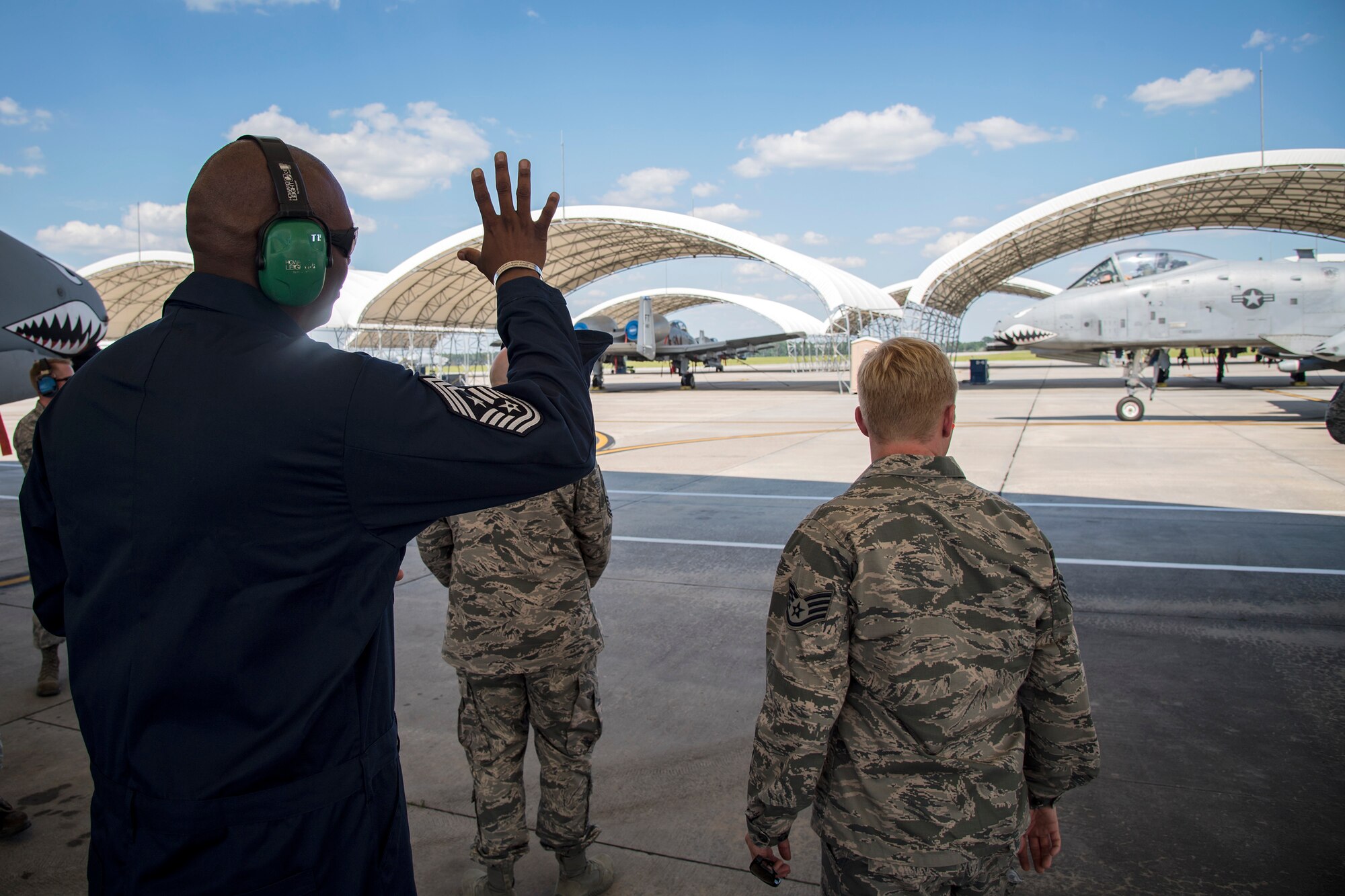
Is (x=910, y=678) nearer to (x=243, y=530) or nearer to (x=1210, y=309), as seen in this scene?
(x=243, y=530)

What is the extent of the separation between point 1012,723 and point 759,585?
4.20 meters

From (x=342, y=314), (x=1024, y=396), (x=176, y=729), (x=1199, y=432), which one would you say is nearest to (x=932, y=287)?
(x=1024, y=396)

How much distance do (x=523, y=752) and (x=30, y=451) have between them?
13.5ft

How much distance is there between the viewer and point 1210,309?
17.1 metres

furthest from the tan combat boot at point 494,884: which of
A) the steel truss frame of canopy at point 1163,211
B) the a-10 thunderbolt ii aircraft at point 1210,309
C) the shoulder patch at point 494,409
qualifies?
the steel truss frame of canopy at point 1163,211

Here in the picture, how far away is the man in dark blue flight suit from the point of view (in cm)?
129

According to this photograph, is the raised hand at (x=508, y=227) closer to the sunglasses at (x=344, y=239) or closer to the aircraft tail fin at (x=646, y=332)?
the sunglasses at (x=344, y=239)

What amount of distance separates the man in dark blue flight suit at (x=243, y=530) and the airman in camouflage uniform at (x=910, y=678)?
2.45 ft

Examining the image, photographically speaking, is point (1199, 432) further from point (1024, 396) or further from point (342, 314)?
point (342, 314)

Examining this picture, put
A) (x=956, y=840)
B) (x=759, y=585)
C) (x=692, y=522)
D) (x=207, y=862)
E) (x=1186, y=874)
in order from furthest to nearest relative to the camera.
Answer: (x=692, y=522)
(x=759, y=585)
(x=1186, y=874)
(x=956, y=840)
(x=207, y=862)

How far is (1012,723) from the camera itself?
189cm

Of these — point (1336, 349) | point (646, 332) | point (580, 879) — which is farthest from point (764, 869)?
point (646, 332)

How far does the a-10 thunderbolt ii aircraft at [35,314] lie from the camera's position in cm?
371

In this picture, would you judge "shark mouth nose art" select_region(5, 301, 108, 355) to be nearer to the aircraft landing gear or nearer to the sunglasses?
the sunglasses
